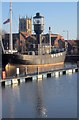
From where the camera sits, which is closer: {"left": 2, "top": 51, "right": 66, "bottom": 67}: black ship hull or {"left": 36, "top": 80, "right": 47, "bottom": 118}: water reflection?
{"left": 36, "top": 80, "right": 47, "bottom": 118}: water reflection

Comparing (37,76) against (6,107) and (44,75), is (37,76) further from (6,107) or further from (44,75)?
(6,107)

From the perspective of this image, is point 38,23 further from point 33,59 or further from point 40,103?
point 40,103

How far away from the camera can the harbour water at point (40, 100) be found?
69.6ft

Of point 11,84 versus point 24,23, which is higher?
point 24,23

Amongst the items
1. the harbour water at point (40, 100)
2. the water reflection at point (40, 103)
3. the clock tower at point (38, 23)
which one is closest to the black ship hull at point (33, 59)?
the clock tower at point (38, 23)

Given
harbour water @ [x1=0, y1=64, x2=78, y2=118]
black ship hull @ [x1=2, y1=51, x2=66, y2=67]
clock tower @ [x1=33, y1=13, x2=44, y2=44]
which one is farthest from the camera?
clock tower @ [x1=33, y1=13, x2=44, y2=44]

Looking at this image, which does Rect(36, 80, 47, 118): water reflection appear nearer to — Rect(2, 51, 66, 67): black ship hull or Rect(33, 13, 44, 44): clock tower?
Rect(2, 51, 66, 67): black ship hull

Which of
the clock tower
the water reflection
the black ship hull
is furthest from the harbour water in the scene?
the clock tower

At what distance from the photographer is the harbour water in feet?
69.6

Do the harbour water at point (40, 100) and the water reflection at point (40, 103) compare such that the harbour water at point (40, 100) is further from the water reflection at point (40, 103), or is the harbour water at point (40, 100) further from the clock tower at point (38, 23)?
the clock tower at point (38, 23)

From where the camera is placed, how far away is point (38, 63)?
202 feet

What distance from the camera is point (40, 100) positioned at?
83.6ft

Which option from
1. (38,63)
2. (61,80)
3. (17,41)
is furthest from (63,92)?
(17,41)

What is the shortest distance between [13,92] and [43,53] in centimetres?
3852
